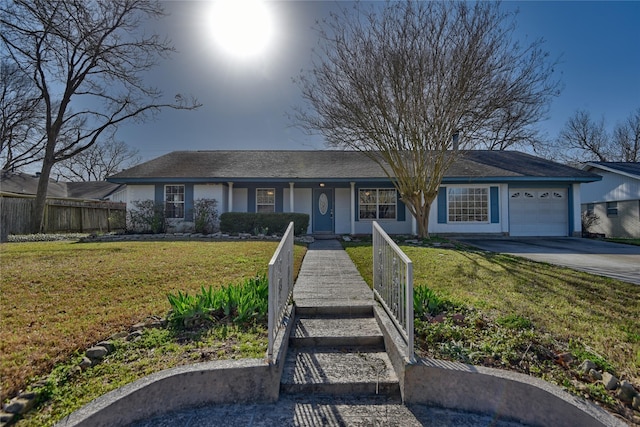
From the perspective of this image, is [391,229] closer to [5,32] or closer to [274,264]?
[274,264]

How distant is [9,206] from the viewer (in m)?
12.3

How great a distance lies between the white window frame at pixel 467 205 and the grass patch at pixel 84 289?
8.23 meters

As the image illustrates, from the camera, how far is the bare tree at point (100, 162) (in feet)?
103

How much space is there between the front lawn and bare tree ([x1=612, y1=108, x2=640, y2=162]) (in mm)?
32928

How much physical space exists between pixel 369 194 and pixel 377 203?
541 mm

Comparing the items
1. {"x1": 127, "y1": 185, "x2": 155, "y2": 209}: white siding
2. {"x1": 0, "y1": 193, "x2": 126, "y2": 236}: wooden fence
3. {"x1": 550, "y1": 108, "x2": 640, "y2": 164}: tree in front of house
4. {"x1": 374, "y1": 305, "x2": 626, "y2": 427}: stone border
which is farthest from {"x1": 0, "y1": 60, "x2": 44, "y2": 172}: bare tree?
{"x1": 550, "y1": 108, "x2": 640, "y2": 164}: tree in front of house

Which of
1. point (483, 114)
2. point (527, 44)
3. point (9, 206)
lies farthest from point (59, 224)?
point (527, 44)

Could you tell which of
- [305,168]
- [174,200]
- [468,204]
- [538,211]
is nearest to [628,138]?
[538,211]

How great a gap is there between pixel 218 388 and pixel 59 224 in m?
16.7

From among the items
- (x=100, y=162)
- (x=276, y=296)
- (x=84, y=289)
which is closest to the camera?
(x=276, y=296)

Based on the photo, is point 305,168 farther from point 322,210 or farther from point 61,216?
point 61,216

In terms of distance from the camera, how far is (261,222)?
12281 millimetres

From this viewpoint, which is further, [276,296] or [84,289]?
[84,289]

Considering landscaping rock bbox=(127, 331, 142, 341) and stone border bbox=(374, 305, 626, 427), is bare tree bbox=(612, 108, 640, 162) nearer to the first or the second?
stone border bbox=(374, 305, 626, 427)
